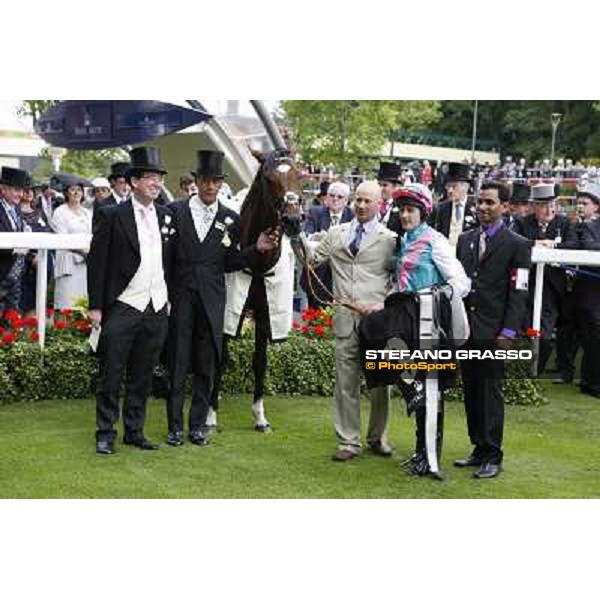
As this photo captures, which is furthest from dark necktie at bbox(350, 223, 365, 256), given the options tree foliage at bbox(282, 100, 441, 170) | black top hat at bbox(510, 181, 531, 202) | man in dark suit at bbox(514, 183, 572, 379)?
tree foliage at bbox(282, 100, 441, 170)

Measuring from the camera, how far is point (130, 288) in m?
6.66

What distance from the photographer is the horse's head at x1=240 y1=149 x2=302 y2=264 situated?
698 cm

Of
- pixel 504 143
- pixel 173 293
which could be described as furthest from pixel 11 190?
pixel 504 143

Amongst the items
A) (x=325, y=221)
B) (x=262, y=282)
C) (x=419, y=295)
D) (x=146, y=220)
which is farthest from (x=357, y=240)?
(x=325, y=221)

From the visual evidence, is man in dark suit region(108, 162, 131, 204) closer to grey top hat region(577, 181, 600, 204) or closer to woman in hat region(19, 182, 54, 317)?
woman in hat region(19, 182, 54, 317)

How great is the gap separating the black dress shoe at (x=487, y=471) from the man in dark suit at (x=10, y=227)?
18.3 feet

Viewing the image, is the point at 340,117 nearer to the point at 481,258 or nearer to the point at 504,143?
the point at 504,143

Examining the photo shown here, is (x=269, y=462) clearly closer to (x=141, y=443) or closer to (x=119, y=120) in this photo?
(x=141, y=443)

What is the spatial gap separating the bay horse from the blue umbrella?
4.94m

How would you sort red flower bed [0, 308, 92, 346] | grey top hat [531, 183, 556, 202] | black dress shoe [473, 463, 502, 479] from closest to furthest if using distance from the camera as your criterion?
black dress shoe [473, 463, 502, 479], red flower bed [0, 308, 92, 346], grey top hat [531, 183, 556, 202]

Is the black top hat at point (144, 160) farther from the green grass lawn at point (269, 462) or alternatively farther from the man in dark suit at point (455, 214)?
the man in dark suit at point (455, 214)

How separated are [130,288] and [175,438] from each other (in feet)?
3.90

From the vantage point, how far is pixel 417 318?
6.20 metres

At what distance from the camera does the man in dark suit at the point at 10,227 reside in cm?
973
